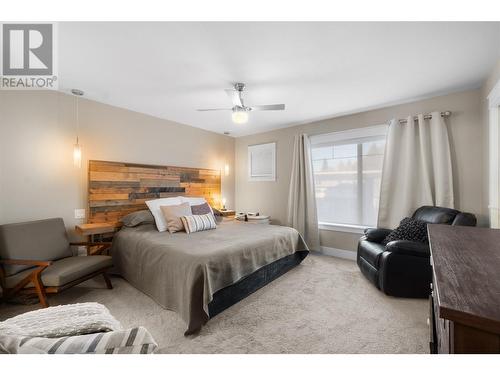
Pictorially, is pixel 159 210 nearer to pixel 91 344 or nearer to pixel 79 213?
pixel 79 213

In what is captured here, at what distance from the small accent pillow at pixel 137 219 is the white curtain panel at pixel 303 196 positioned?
2.43m

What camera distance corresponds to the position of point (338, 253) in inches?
149

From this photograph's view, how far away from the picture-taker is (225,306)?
7.12 ft

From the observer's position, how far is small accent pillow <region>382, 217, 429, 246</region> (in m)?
2.51

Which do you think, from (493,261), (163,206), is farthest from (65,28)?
(493,261)

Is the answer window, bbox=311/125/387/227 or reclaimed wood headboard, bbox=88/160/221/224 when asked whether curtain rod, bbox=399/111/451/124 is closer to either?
window, bbox=311/125/387/227

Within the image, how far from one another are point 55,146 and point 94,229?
1.13m

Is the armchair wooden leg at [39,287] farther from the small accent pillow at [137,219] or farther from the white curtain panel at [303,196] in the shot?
the white curtain panel at [303,196]

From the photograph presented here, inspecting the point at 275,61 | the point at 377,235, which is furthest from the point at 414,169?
the point at 275,61

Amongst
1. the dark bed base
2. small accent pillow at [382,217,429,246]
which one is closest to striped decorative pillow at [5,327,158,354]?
the dark bed base

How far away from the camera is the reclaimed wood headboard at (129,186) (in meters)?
3.04

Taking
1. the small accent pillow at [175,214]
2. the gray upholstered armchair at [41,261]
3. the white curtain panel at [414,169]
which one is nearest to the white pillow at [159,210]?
the small accent pillow at [175,214]
